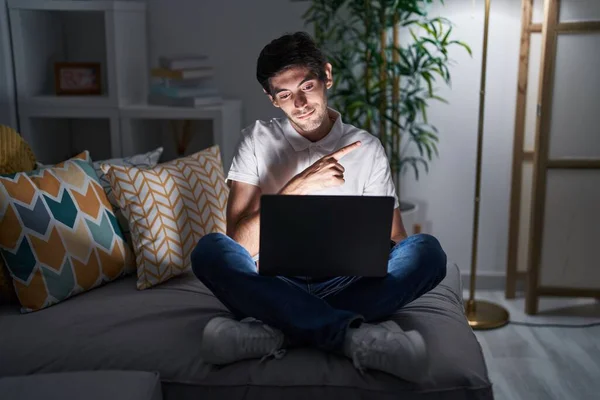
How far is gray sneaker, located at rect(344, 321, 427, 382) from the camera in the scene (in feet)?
5.03

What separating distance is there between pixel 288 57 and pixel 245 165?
1.06 ft

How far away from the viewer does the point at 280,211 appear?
1544 millimetres

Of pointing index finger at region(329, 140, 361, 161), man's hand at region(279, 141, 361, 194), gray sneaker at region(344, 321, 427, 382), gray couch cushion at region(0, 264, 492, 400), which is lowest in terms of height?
gray couch cushion at region(0, 264, 492, 400)

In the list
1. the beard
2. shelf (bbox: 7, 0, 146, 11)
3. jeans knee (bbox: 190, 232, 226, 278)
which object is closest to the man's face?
the beard

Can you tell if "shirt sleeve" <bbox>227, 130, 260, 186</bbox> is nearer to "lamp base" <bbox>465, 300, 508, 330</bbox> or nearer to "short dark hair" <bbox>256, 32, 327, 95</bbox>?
"short dark hair" <bbox>256, 32, 327, 95</bbox>

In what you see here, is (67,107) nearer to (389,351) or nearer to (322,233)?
(322,233)

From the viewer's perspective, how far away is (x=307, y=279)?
6.15ft

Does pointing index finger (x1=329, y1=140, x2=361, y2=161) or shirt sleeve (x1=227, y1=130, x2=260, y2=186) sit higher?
pointing index finger (x1=329, y1=140, x2=361, y2=161)

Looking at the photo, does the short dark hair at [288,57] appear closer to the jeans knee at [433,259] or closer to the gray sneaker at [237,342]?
the jeans knee at [433,259]

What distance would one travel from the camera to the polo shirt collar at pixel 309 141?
196 centimetres

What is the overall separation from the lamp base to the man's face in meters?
1.35

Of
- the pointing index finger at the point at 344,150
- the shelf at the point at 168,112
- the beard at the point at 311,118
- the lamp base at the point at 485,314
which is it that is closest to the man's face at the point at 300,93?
the beard at the point at 311,118

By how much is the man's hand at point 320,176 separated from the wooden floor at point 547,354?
100cm

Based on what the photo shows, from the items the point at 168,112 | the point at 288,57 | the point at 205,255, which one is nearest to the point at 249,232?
the point at 205,255
